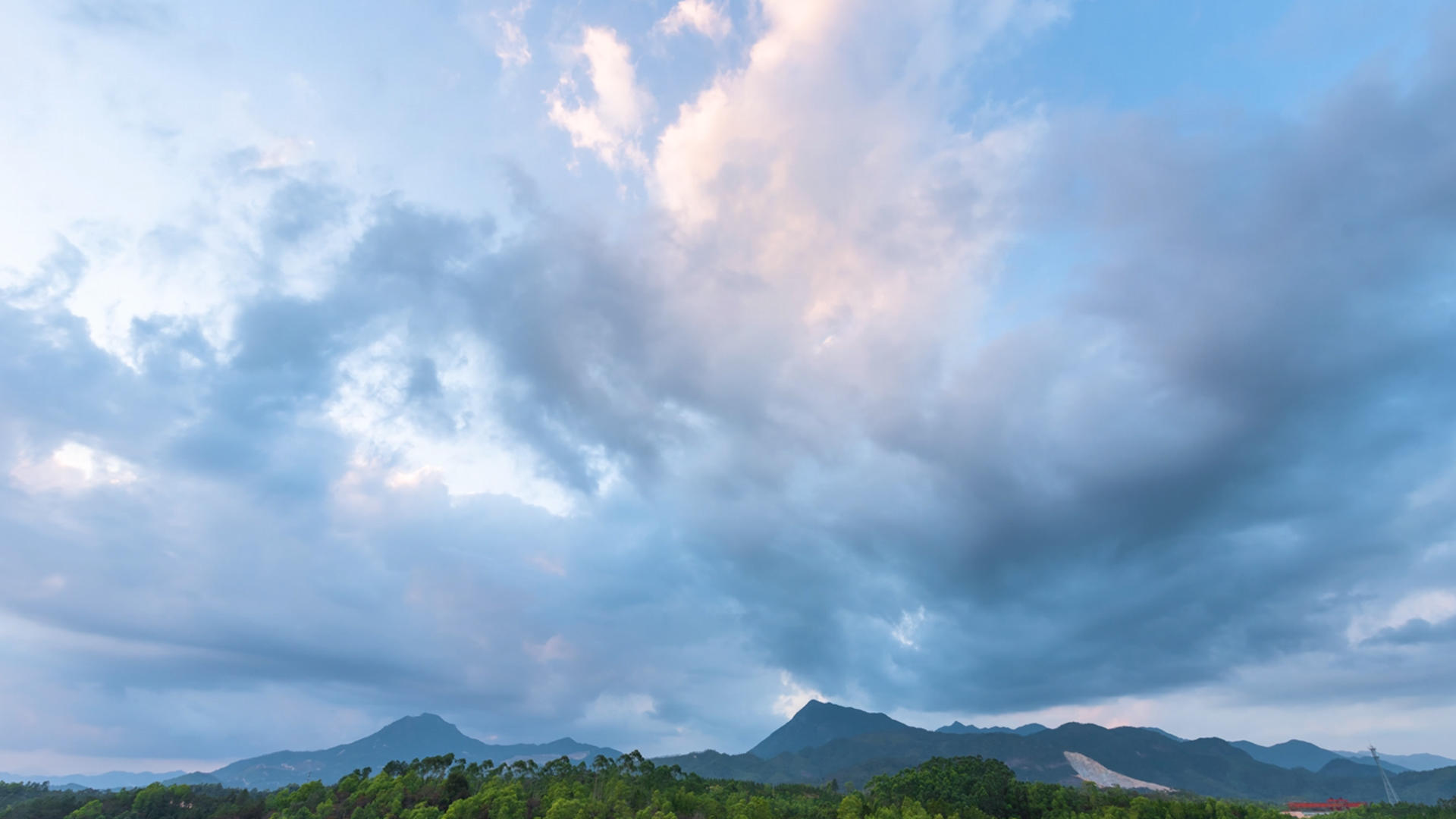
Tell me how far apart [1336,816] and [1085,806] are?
3697cm

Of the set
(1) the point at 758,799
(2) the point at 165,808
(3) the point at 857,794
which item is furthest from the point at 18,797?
(3) the point at 857,794

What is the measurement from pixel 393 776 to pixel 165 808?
27414 millimetres

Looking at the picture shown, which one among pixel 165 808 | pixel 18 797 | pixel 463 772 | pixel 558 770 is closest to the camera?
pixel 165 808

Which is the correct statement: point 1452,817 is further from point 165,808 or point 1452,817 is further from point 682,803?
point 165,808

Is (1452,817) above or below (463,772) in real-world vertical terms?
below

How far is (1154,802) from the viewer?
99750mm

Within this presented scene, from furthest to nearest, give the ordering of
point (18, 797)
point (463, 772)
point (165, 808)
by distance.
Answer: point (18, 797)
point (463, 772)
point (165, 808)

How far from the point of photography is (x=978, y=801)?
111m

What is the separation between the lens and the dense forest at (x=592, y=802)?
89.4 m

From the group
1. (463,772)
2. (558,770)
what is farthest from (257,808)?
(558,770)

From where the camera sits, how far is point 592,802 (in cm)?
8881

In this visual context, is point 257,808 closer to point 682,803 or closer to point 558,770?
point 558,770

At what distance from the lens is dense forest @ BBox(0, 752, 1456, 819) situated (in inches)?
3521

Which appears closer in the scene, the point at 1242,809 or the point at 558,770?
the point at 1242,809
